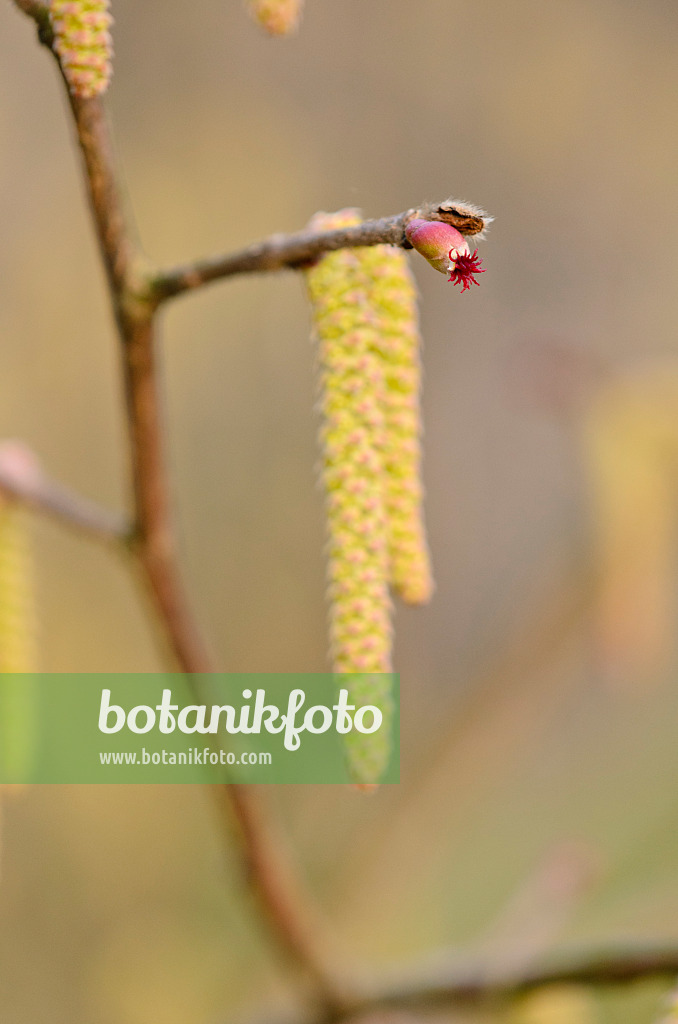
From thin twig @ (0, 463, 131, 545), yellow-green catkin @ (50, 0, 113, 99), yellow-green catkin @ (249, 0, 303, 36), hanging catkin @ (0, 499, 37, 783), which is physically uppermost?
yellow-green catkin @ (249, 0, 303, 36)

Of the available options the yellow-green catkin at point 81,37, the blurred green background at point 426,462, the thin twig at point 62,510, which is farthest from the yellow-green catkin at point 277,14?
the blurred green background at point 426,462

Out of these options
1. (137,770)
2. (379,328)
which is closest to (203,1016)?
(137,770)

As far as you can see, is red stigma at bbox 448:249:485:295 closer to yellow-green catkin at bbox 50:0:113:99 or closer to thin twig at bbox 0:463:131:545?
yellow-green catkin at bbox 50:0:113:99

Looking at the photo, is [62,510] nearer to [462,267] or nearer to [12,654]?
[12,654]

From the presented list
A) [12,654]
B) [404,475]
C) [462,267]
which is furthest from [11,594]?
[462,267]

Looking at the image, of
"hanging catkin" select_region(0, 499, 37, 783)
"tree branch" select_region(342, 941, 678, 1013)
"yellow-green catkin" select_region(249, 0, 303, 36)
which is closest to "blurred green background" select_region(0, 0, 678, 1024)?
"tree branch" select_region(342, 941, 678, 1013)

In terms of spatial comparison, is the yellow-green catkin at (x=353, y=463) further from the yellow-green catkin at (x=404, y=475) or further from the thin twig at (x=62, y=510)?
the thin twig at (x=62, y=510)

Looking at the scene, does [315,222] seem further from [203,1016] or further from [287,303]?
[287,303]
